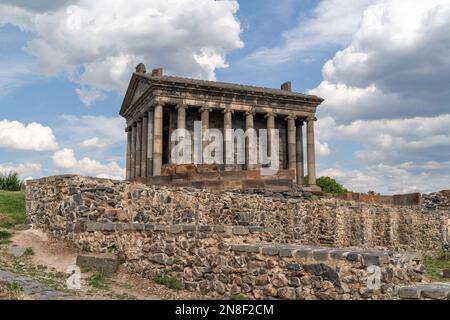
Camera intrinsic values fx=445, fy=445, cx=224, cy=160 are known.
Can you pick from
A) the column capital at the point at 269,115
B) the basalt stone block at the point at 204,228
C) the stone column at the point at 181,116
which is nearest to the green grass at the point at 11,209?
the basalt stone block at the point at 204,228

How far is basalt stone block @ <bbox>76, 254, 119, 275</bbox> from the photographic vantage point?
8.82 meters

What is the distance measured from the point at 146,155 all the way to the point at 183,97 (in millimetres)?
5173

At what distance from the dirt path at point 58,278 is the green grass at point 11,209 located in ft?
7.22

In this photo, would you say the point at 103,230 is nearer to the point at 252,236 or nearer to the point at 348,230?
the point at 252,236

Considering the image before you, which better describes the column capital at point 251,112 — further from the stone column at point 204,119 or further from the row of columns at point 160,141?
the stone column at point 204,119

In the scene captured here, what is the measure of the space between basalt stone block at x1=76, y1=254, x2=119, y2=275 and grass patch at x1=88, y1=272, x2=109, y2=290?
0.15 m

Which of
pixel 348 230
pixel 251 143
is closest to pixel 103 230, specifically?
pixel 348 230

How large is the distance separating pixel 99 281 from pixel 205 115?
2366 centimetres

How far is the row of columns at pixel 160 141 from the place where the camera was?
96.9 feet

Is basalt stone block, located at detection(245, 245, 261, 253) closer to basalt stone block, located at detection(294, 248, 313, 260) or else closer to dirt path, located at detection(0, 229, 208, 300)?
basalt stone block, located at detection(294, 248, 313, 260)

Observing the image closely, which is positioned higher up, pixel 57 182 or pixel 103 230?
pixel 57 182

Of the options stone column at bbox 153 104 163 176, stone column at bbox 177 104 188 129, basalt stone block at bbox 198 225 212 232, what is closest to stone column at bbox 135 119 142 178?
stone column at bbox 153 104 163 176

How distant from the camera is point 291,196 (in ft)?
53.8

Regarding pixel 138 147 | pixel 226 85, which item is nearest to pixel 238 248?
pixel 226 85
